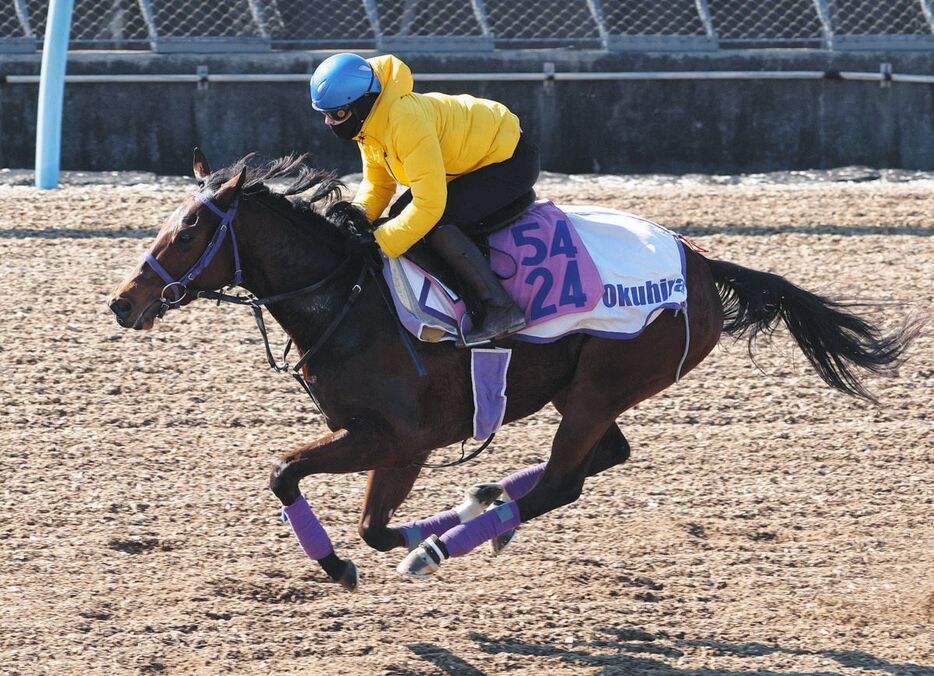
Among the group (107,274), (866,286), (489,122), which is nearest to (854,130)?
(866,286)

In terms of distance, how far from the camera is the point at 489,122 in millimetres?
5090

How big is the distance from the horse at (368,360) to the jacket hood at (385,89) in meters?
0.44

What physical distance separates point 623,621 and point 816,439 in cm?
216

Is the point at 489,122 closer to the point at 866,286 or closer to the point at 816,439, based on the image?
the point at 816,439

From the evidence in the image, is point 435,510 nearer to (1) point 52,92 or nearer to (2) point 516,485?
(2) point 516,485

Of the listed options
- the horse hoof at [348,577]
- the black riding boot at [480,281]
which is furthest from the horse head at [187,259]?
the horse hoof at [348,577]

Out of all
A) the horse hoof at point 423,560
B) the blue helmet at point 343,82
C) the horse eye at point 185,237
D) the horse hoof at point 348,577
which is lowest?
the horse hoof at point 348,577

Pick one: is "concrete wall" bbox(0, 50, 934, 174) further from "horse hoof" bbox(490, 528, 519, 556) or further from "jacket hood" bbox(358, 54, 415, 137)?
"jacket hood" bbox(358, 54, 415, 137)

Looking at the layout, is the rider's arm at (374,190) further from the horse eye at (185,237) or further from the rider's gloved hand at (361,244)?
the horse eye at (185,237)

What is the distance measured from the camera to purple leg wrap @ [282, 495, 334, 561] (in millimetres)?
4852

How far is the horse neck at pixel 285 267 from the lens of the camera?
4984mm

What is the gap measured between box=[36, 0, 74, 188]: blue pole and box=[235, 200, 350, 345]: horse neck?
599 centimetres

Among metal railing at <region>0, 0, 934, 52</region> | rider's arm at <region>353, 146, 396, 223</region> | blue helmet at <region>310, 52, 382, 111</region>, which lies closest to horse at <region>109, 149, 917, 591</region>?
rider's arm at <region>353, 146, 396, 223</region>

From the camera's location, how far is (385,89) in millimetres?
Result: 4832
